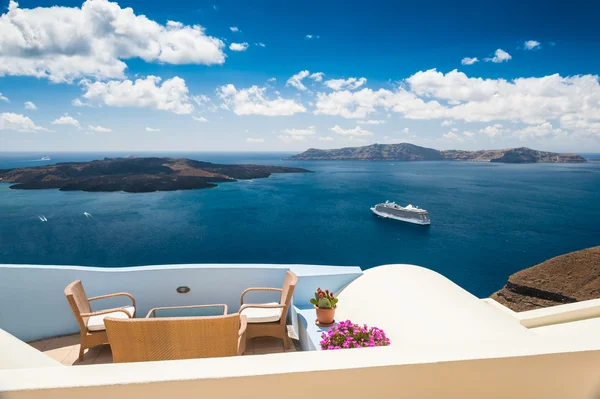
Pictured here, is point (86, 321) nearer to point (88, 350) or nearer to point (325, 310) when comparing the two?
point (88, 350)

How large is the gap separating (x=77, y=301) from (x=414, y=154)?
15712 cm

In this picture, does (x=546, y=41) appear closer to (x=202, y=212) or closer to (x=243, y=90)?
(x=243, y=90)

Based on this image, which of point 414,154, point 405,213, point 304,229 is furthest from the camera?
point 414,154

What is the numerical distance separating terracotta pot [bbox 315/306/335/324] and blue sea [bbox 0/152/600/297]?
27.5 meters

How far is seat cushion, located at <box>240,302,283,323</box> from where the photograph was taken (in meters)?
3.21

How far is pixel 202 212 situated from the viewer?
165 ft

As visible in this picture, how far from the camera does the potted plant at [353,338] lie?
252cm

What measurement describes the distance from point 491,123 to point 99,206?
84.5m

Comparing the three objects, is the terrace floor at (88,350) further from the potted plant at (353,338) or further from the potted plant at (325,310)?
the potted plant at (353,338)

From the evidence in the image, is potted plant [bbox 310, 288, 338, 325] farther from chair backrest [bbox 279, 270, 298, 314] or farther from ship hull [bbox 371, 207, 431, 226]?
ship hull [bbox 371, 207, 431, 226]

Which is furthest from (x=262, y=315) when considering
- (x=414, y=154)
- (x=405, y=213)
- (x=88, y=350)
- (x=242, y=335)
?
(x=414, y=154)

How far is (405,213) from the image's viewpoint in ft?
149

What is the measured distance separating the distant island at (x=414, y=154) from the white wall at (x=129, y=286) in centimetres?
14895

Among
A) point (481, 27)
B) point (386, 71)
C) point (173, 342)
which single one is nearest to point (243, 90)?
point (386, 71)
